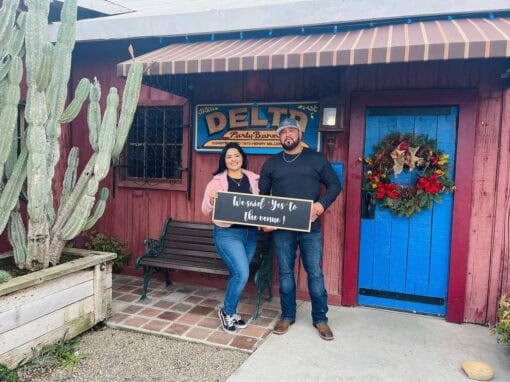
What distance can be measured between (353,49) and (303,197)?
134cm

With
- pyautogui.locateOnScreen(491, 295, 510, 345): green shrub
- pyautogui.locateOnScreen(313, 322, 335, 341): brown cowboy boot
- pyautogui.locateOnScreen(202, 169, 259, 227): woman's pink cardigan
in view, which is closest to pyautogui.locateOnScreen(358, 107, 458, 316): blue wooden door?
pyautogui.locateOnScreen(491, 295, 510, 345): green shrub

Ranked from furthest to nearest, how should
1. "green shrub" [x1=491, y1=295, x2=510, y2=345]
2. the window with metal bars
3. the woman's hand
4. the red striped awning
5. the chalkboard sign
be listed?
the window with metal bars
the woman's hand
the chalkboard sign
"green shrub" [x1=491, y1=295, x2=510, y2=345]
the red striped awning

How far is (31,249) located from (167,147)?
2150 mm

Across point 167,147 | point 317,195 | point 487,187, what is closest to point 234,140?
point 167,147

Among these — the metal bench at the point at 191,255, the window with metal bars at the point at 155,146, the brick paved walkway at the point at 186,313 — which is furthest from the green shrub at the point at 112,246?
the window with metal bars at the point at 155,146

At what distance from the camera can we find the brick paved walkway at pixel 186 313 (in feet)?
11.9

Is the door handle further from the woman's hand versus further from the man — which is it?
the woman's hand

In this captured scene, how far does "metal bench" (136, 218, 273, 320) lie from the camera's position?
423cm

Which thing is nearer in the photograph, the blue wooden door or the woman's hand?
the woman's hand

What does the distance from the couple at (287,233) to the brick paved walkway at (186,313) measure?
16 centimetres

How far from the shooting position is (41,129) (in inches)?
133

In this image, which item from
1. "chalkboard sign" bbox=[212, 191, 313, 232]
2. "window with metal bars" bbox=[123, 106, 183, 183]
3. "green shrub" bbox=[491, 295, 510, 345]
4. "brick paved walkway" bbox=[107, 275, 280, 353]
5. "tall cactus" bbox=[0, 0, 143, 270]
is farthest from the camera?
"window with metal bars" bbox=[123, 106, 183, 183]

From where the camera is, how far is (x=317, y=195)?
372cm

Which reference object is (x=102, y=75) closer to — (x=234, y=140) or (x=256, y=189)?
(x=234, y=140)
